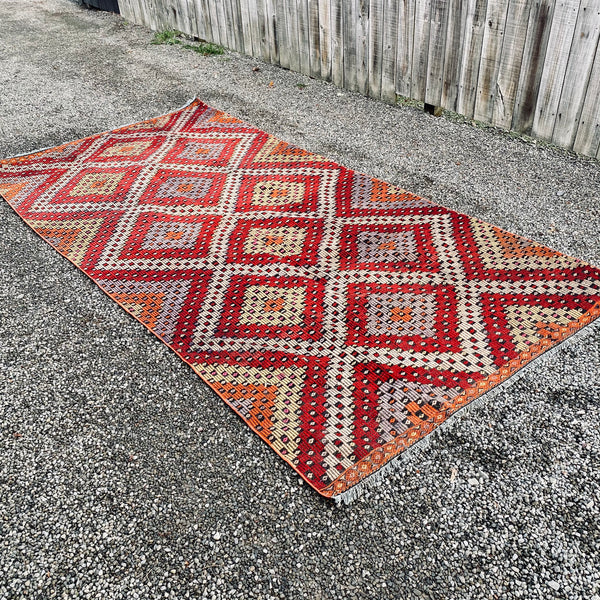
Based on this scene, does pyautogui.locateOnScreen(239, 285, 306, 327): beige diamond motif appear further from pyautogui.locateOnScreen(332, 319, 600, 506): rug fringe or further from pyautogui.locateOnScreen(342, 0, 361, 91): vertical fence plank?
pyautogui.locateOnScreen(342, 0, 361, 91): vertical fence plank

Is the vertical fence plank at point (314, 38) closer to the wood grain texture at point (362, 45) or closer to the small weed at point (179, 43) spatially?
the wood grain texture at point (362, 45)

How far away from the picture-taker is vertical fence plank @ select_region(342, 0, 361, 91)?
14.9 ft

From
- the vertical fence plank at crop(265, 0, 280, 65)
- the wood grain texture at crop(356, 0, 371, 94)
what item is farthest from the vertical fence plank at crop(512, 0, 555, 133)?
the vertical fence plank at crop(265, 0, 280, 65)

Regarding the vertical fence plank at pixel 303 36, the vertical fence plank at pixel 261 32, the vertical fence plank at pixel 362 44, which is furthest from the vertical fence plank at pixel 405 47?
the vertical fence plank at pixel 261 32

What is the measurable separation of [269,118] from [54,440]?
121 inches

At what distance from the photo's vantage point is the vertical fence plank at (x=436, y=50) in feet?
13.0

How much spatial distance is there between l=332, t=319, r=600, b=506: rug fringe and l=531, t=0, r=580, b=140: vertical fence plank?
1793mm

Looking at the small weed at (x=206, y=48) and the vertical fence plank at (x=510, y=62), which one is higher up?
the vertical fence plank at (x=510, y=62)

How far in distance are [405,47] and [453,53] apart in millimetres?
417

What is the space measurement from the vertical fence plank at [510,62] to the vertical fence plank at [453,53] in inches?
12.6

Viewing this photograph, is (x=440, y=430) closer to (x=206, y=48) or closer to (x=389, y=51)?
(x=389, y=51)

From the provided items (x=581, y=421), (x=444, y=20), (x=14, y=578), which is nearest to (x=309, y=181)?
(x=444, y=20)

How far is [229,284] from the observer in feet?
9.33

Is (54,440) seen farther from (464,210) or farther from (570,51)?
(570,51)
